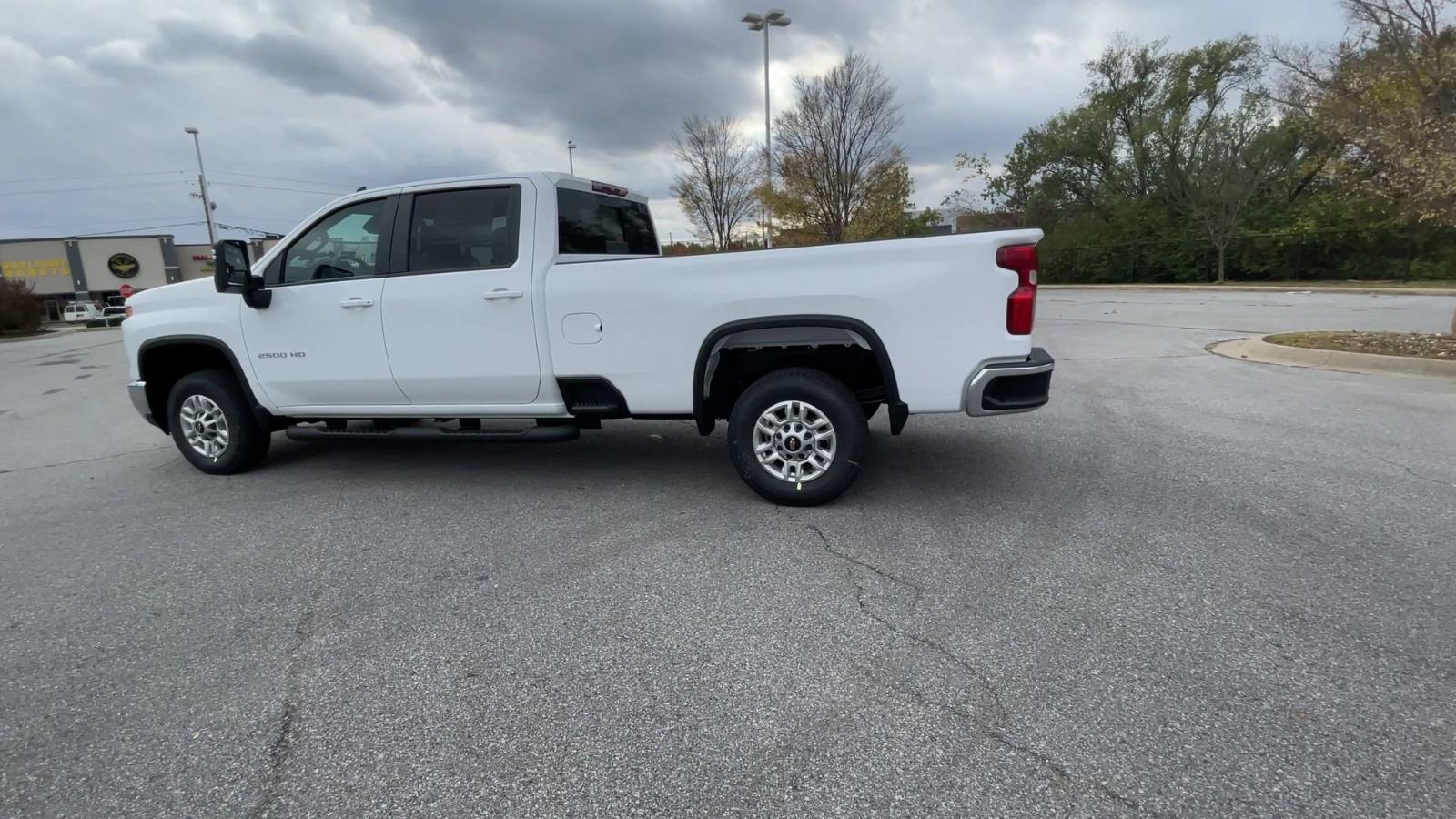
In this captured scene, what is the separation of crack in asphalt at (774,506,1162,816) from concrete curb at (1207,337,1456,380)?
854cm

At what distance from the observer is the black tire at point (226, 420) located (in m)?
5.54

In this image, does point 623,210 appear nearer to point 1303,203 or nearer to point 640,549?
point 640,549

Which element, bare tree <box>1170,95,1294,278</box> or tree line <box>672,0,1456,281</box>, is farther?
bare tree <box>1170,95,1294,278</box>

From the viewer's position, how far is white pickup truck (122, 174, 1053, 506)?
4031 millimetres

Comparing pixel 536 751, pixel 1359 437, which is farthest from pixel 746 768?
pixel 1359 437

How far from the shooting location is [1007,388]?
4027 millimetres

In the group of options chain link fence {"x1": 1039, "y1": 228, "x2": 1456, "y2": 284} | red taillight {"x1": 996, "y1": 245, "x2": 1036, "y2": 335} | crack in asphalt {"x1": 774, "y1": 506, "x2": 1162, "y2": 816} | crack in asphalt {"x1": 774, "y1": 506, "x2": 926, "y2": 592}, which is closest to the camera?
crack in asphalt {"x1": 774, "y1": 506, "x2": 1162, "y2": 816}

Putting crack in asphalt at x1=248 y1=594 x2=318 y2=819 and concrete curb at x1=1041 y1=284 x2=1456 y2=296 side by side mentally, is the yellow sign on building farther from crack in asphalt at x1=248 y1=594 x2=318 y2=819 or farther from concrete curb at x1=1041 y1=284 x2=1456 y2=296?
crack in asphalt at x1=248 y1=594 x2=318 y2=819

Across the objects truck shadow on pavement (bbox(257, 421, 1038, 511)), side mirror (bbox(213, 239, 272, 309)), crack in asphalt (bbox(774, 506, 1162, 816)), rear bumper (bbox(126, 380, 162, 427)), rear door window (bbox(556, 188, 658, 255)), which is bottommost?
crack in asphalt (bbox(774, 506, 1162, 816))

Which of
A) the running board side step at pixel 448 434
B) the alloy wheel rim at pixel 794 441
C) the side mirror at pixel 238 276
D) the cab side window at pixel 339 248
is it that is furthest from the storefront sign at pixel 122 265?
the alloy wheel rim at pixel 794 441

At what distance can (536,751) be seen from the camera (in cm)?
237

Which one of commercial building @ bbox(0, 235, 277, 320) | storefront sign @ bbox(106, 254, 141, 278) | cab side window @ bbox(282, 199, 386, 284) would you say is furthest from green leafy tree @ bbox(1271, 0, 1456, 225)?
storefront sign @ bbox(106, 254, 141, 278)

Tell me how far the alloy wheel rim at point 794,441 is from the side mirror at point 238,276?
364 centimetres

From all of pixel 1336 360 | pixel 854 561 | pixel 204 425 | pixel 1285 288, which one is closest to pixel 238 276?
pixel 204 425
